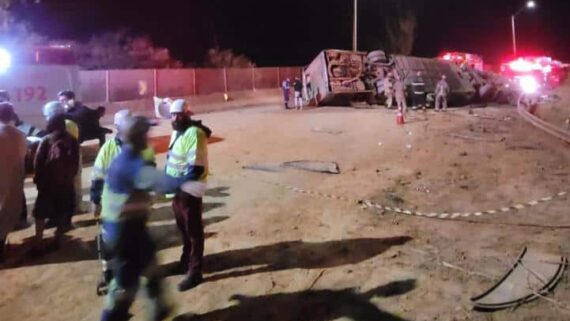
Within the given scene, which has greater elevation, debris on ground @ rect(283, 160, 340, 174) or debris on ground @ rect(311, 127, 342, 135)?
debris on ground @ rect(311, 127, 342, 135)

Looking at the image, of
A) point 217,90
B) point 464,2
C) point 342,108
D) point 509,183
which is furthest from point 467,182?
point 464,2

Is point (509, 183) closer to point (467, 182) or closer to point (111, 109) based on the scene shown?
point (467, 182)

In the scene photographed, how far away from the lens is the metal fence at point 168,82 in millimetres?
27844

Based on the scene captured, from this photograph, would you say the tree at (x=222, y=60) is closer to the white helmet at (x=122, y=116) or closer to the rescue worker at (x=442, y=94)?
the rescue worker at (x=442, y=94)

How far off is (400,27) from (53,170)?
5858 cm

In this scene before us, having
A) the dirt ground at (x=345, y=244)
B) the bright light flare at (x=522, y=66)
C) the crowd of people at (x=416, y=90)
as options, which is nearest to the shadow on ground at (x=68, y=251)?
the dirt ground at (x=345, y=244)

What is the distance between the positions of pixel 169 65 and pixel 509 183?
31.2 metres

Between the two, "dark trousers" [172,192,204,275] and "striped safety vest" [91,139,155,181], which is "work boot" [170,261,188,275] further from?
"striped safety vest" [91,139,155,181]

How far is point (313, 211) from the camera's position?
8875 mm

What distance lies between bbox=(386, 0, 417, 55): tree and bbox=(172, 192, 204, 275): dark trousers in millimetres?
56965

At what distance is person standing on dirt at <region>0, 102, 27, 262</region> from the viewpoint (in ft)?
21.9

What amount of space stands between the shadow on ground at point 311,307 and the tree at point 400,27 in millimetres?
56927

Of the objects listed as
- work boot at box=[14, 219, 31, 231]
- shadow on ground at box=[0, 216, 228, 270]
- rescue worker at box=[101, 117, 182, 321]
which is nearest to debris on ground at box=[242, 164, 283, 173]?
shadow on ground at box=[0, 216, 228, 270]

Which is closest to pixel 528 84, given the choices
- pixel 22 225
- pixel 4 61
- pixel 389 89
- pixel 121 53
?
pixel 389 89
